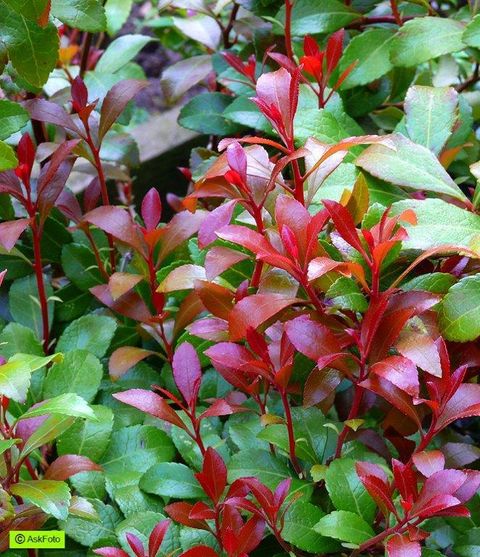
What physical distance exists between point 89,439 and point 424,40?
0.73 m

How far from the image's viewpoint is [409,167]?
856mm

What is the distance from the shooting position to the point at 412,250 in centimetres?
81

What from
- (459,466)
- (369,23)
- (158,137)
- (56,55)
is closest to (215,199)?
(56,55)

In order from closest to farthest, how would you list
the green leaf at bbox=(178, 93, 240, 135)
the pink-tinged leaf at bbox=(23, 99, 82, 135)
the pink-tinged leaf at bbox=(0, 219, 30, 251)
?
the pink-tinged leaf at bbox=(0, 219, 30, 251), the pink-tinged leaf at bbox=(23, 99, 82, 135), the green leaf at bbox=(178, 93, 240, 135)

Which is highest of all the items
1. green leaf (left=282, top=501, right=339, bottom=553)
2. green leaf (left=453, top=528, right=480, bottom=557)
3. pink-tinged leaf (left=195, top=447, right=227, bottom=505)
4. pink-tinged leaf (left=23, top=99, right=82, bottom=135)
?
pink-tinged leaf (left=23, top=99, right=82, bottom=135)

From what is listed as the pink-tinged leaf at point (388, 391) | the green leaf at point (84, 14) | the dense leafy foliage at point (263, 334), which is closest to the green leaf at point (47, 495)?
the dense leafy foliage at point (263, 334)

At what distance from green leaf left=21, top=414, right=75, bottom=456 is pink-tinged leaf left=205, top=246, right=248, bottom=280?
0.70 feet

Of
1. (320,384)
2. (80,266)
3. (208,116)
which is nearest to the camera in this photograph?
(320,384)

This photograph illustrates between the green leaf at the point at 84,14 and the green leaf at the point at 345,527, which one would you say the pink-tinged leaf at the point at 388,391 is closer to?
the green leaf at the point at 345,527

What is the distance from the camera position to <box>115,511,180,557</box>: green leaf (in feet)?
2.67

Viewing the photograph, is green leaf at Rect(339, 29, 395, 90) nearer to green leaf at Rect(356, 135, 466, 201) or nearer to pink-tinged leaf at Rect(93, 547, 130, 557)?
green leaf at Rect(356, 135, 466, 201)

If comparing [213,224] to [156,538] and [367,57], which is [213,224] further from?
[367,57]

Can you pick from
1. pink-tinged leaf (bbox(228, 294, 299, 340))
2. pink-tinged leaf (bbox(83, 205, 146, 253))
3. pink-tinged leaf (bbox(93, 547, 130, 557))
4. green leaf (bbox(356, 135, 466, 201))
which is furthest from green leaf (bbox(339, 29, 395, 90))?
pink-tinged leaf (bbox(93, 547, 130, 557))

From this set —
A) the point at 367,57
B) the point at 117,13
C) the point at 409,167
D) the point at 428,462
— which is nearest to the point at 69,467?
the point at 428,462
